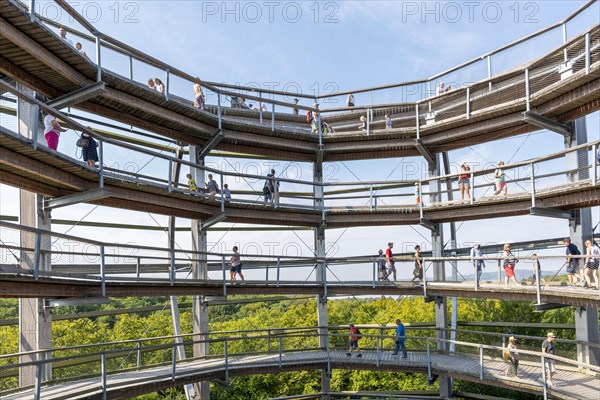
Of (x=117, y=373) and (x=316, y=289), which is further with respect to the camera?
(x=316, y=289)

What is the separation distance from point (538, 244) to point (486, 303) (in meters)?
14.5

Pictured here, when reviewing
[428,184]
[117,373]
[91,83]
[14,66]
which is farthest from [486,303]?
[14,66]

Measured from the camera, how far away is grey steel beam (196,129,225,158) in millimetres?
18281

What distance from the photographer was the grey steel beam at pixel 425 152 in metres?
19.4

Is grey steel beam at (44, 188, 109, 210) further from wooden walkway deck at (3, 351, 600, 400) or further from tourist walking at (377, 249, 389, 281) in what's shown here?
tourist walking at (377, 249, 389, 281)

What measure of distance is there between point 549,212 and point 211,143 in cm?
1119

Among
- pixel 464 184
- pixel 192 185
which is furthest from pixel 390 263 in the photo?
pixel 192 185

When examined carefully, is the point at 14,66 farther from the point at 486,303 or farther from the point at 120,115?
the point at 486,303

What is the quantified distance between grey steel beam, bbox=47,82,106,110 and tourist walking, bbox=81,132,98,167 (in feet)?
3.88

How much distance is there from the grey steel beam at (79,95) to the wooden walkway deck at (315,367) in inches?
282

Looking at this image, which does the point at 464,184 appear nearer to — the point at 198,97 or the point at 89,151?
the point at 198,97

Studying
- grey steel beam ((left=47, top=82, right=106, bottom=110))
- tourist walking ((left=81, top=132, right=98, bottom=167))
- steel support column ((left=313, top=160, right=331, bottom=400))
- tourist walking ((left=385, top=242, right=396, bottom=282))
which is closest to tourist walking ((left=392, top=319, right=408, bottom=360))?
tourist walking ((left=385, top=242, right=396, bottom=282))

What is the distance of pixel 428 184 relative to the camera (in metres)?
19.8

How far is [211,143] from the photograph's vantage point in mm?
18547
